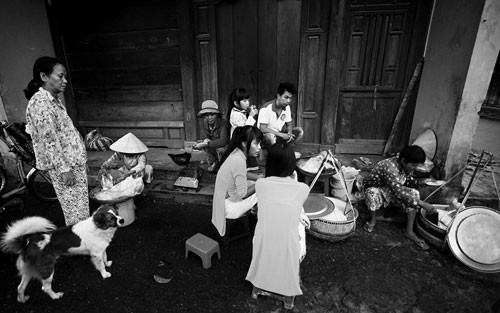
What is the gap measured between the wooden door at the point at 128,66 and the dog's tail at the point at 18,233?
13.8 ft

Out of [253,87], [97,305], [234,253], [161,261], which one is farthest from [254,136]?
[253,87]

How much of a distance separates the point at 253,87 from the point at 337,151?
2.47 metres

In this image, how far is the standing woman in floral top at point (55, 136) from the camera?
3000 millimetres

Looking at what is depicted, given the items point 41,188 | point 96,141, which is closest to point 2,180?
point 41,188

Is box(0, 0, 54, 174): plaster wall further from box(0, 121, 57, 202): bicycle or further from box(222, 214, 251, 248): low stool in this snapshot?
box(222, 214, 251, 248): low stool

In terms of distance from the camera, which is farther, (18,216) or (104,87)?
(104,87)

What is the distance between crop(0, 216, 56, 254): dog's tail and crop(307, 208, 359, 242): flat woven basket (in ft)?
11.0

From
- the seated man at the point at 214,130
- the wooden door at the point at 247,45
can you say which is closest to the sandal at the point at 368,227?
the seated man at the point at 214,130

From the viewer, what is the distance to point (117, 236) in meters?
4.13

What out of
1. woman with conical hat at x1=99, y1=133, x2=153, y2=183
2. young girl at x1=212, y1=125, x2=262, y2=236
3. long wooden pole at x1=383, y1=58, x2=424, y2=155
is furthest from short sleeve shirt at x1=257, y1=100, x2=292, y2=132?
long wooden pole at x1=383, y1=58, x2=424, y2=155

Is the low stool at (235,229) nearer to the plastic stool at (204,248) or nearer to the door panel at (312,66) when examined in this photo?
the plastic stool at (204,248)

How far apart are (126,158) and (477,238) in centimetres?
509

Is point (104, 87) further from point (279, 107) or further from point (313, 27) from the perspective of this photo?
point (313, 27)

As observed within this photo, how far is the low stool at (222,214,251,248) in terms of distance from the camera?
3.66 metres
